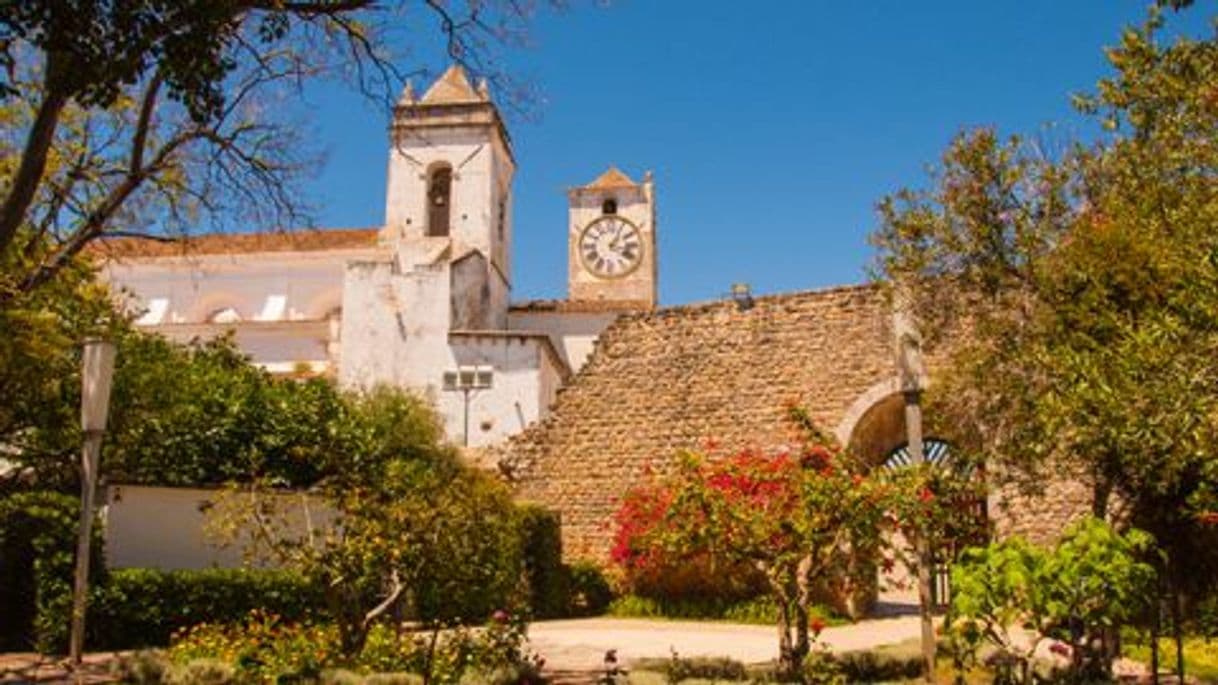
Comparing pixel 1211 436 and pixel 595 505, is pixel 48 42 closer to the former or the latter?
pixel 1211 436

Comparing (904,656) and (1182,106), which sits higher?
(1182,106)

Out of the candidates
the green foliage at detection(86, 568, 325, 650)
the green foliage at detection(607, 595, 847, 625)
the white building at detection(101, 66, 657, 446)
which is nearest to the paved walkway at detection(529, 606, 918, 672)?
the green foliage at detection(607, 595, 847, 625)

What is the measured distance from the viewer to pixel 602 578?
2084 centimetres

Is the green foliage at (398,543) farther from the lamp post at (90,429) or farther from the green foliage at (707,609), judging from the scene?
the green foliage at (707,609)

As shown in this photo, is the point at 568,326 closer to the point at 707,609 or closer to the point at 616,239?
the point at 616,239

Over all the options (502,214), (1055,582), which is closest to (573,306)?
(502,214)

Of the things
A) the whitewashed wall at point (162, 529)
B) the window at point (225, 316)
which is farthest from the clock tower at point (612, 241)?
the whitewashed wall at point (162, 529)

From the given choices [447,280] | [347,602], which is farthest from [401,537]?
[447,280]

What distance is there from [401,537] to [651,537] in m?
2.36

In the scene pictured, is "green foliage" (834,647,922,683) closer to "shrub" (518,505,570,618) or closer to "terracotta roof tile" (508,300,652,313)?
"shrub" (518,505,570,618)

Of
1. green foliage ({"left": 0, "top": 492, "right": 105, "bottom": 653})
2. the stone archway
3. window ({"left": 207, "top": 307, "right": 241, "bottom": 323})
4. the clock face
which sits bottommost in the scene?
green foliage ({"left": 0, "top": 492, "right": 105, "bottom": 653})

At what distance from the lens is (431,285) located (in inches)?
1604

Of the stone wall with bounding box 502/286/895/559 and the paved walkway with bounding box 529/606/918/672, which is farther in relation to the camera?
the stone wall with bounding box 502/286/895/559

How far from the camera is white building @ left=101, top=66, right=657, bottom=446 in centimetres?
3912
